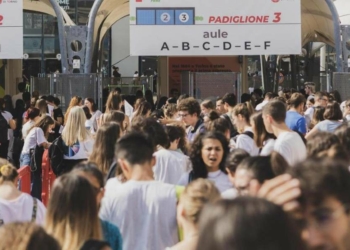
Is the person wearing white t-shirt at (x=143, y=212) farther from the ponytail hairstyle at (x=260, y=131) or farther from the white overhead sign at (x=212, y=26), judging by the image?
the white overhead sign at (x=212, y=26)

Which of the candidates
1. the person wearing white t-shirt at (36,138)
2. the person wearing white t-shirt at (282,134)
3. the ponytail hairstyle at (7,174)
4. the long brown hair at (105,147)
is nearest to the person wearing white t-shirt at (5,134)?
the person wearing white t-shirt at (36,138)

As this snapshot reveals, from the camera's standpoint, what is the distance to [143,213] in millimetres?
5480

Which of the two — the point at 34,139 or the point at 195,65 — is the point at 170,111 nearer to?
the point at 34,139

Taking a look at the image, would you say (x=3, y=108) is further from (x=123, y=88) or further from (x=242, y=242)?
(x=242, y=242)

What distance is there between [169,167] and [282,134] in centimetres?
124

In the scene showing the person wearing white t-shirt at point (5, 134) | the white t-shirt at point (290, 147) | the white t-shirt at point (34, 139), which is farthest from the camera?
the person wearing white t-shirt at point (5, 134)

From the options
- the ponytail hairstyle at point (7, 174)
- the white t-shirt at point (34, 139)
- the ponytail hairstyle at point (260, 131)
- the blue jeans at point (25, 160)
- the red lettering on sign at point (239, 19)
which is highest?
the red lettering on sign at point (239, 19)

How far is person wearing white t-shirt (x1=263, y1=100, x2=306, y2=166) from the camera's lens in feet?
25.5

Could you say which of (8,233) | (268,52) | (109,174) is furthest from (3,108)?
(8,233)

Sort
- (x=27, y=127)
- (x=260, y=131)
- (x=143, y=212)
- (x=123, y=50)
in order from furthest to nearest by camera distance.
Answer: (x=123, y=50), (x=27, y=127), (x=260, y=131), (x=143, y=212)

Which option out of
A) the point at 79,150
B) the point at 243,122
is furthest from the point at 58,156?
the point at 243,122

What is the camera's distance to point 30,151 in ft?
40.5

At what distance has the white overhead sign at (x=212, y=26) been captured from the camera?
16.3 m

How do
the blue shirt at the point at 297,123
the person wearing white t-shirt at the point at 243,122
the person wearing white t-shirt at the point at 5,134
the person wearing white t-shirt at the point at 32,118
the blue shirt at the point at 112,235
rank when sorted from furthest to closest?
1. the person wearing white t-shirt at the point at 5,134
2. the person wearing white t-shirt at the point at 32,118
3. the blue shirt at the point at 297,123
4. the person wearing white t-shirt at the point at 243,122
5. the blue shirt at the point at 112,235
